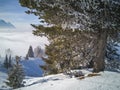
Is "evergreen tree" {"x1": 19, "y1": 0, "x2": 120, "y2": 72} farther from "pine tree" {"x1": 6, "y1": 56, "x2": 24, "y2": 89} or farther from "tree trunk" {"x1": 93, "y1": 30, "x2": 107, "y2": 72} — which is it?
"pine tree" {"x1": 6, "y1": 56, "x2": 24, "y2": 89}

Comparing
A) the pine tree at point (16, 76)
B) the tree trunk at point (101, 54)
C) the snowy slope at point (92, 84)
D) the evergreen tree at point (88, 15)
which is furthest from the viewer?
the pine tree at point (16, 76)

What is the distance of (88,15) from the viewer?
56.5 ft

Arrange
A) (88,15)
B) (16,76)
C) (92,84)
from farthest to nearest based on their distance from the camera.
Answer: (16,76)
(88,15)
(92,84)

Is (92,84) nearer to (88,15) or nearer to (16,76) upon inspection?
(88,15)

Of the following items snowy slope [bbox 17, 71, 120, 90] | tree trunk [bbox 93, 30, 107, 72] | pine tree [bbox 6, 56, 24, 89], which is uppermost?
tree trunk [bbox 93, 30, 107, 72]

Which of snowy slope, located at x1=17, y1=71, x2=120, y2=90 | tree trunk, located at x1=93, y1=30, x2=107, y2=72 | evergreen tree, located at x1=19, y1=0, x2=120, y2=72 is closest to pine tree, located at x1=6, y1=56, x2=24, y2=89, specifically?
evergreen tree, located at x1=19, y1=0, x2=120, y2=72

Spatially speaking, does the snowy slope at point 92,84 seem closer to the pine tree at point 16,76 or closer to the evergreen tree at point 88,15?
the evergreen tree at point 88,15

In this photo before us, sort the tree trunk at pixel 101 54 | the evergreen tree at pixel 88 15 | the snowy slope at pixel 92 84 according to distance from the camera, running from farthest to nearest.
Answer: the tree trunk at pixel 101 54 → the evergreen tree at pixel 88 15 → the snowy slope at pixel 92 84

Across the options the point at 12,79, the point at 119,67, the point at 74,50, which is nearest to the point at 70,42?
the point at 74,50

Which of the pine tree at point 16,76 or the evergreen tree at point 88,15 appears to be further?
the pine tree at point 16,76

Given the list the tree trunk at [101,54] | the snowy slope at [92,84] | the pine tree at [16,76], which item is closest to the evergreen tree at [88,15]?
the tree trunk at [101,54]

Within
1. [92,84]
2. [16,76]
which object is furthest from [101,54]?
[16,76]

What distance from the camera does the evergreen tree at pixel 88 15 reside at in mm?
16594

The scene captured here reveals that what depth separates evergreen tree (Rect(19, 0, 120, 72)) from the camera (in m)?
16.6
